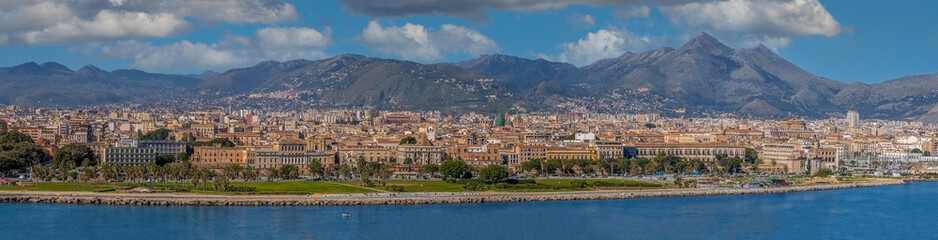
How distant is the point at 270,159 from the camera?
187 ft

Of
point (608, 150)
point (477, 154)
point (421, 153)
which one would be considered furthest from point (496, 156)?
point (608, 150)

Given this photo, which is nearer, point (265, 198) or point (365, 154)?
point (265, 198)

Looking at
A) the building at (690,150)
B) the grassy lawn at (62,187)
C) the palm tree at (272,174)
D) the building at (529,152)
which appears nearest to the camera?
A: the grassy lawn at (62,187)

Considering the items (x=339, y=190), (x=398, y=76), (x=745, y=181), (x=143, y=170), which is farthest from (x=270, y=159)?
(x=398, y=76)

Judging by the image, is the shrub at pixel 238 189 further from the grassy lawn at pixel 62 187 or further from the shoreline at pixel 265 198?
the grassy lawn at pixel 62 187

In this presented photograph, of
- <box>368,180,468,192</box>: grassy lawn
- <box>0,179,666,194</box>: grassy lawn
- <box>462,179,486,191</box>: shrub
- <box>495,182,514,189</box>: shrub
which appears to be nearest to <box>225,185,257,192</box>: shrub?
<box>0,179,666,194</box>: grassy lawn

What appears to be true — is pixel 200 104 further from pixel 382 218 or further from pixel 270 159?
pixel 382 218

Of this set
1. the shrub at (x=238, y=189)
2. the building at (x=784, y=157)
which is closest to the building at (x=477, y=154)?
the building at (x=784, y=157)

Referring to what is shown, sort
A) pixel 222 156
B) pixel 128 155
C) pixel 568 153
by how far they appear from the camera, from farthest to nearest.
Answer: pixel 568 153 < pixel 222 156 < pixel 128 155

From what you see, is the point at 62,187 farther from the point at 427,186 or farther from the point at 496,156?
the point at 496,156

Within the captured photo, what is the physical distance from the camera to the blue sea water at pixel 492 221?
3331 centimetres

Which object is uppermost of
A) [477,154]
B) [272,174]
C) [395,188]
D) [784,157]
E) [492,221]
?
[477,154]

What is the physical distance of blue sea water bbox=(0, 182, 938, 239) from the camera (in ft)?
109

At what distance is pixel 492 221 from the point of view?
36281 mm
